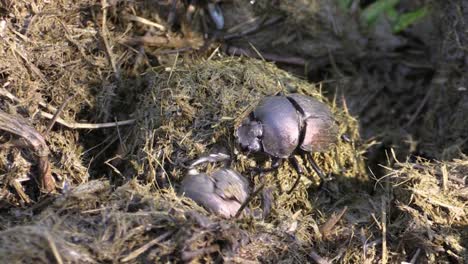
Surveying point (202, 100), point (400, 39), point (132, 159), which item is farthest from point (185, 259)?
point (400, 39)

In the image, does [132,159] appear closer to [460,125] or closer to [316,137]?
[316,137]

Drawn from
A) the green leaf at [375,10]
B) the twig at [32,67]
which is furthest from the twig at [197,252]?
the green leaf at [375,10]

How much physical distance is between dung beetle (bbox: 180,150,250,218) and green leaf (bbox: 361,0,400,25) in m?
2.04

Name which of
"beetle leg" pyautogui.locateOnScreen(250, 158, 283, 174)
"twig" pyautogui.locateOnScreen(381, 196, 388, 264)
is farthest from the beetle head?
"twig" pyautogui.locateOnScreen(381, 196, 388, 264)

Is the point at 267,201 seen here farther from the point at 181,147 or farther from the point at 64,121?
the point at 64,121

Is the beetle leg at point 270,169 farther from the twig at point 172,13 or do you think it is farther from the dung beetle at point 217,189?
the twig at point 172,13

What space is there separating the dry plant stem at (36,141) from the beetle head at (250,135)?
124cm

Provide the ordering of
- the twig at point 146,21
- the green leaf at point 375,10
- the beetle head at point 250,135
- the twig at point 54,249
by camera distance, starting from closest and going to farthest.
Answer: the twig at point 54,249 → the beetle head at point 250,135 → the twig at point 146,21 → the green leaf at point 375,10

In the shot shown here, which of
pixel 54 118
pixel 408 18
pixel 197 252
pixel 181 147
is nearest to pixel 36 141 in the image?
pixel 54 118

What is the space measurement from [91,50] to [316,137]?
1747 mm

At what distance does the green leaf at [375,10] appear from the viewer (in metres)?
4.79

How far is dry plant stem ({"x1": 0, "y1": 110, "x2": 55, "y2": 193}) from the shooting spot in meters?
3.44

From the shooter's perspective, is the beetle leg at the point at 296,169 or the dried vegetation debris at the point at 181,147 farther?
the beetle leg at the point at 296,169

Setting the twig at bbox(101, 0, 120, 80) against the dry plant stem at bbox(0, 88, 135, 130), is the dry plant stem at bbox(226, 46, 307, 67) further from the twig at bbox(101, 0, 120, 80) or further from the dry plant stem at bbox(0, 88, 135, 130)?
the dry plant stem at bbox(0, 88, 135, 130)
